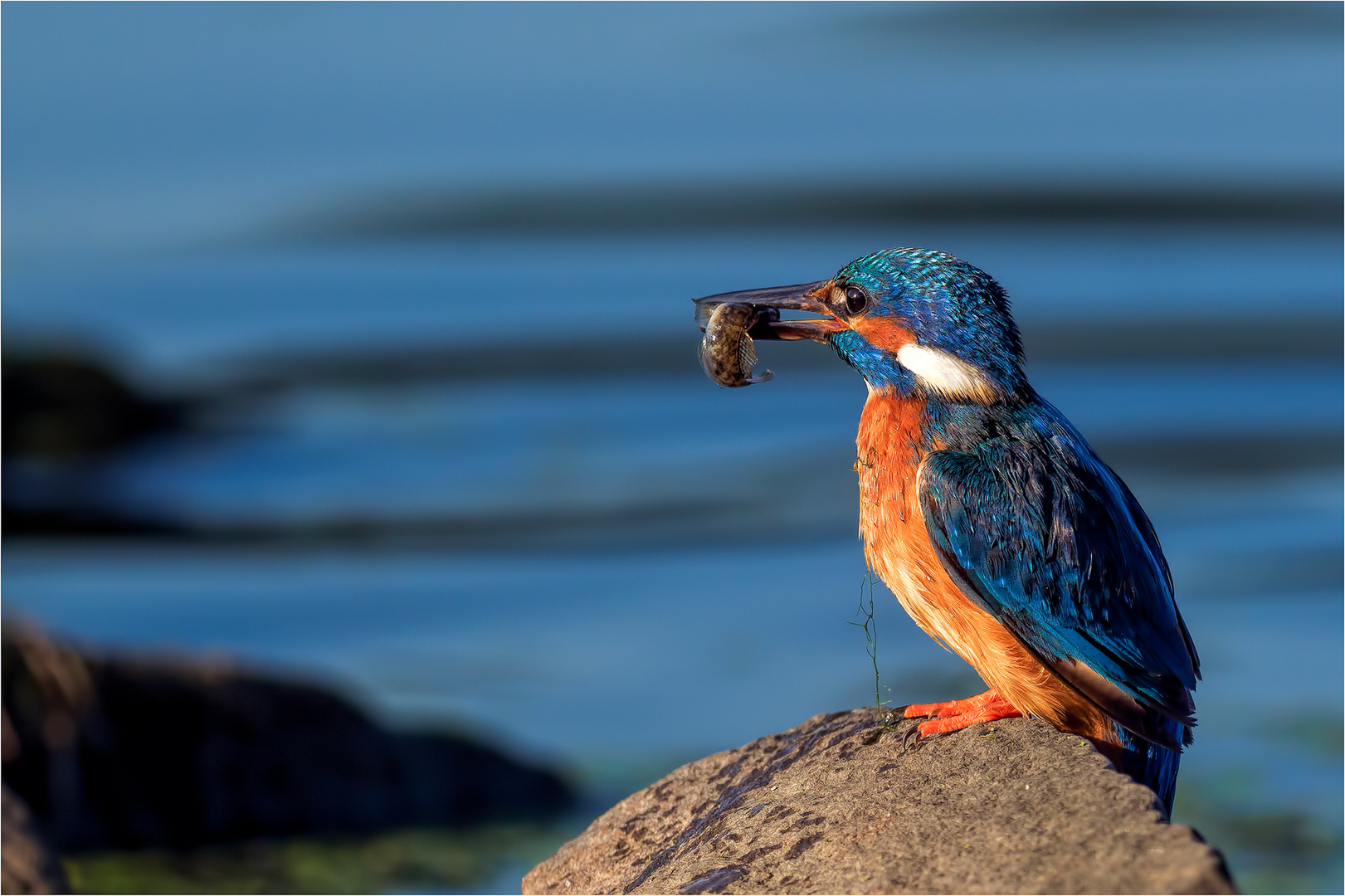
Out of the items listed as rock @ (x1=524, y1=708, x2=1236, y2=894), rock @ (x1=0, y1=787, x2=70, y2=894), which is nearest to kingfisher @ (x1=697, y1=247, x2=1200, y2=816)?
rock @ (x1=524, y1=708, x2=1236, y2=894)

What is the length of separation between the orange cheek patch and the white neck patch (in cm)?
4

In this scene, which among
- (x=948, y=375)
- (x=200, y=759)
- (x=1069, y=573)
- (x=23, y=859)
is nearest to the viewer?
(x=1069, y=573)

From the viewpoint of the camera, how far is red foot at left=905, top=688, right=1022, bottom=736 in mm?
4594

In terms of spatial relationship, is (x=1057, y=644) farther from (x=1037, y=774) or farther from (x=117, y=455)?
(x=117, y=455)

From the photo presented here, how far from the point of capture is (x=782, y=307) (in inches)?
210

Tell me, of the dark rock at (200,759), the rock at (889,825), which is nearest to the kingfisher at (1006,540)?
the rock at (889,825)

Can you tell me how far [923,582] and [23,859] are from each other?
3311 millimetres

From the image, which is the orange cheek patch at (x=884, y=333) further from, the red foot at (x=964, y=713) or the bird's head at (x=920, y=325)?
the red foot at (x=964, y=713)

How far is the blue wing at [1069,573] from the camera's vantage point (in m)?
4.45

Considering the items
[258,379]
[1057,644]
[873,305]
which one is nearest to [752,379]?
[873,305]

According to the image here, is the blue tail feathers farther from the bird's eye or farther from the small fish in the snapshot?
the small fish

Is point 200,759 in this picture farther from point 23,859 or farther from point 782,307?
point 782,307

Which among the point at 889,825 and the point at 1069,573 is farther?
the point at 1069,573

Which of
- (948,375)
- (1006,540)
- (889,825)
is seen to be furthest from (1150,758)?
(948,375)
